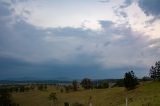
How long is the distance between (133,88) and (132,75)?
18.2ft

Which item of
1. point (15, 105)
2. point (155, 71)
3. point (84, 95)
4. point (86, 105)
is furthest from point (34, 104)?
point (155, 71)

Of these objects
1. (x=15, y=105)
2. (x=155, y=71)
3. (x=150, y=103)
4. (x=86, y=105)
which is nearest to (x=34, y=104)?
(x=15, y=105)

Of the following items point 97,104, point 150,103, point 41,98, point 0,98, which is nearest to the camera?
point 150,103

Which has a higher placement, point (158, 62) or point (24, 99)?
point (158, 62)

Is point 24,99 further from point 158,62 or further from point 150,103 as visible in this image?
point 150,103

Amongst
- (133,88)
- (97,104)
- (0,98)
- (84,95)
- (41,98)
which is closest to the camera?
(97,104)

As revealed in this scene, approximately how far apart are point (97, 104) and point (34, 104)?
52.2 metres

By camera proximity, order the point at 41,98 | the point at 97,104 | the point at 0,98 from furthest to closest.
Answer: the point at 41,98 < the point at 0,98 < the point at 97,104

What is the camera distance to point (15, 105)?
163 metres

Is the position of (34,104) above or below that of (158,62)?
below

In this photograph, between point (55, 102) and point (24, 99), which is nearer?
point (55, 102)

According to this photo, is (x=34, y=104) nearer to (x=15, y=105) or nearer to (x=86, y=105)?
(x=15, y=105)

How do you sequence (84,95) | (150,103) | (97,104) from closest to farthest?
(150,103)
(97,104)
(84,95)

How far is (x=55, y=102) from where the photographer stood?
166m
